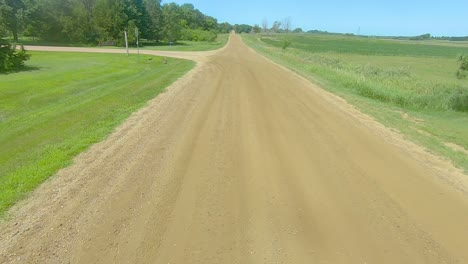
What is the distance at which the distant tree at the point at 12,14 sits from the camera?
48797 millimetres

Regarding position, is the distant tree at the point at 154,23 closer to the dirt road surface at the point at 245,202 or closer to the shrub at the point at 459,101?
the shrub at the point at 459,101

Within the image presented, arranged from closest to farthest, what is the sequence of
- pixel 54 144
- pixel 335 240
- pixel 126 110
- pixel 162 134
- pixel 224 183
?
pixel 335 240 → pixel 224 183 → pixel 54 144 → pixel 162 134 → pixel 126 110

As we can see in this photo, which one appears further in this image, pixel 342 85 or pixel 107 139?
pixel 342 85

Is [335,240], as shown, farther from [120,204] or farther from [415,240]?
[120,204]

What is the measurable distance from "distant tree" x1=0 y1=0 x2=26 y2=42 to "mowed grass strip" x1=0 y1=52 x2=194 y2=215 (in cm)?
3819

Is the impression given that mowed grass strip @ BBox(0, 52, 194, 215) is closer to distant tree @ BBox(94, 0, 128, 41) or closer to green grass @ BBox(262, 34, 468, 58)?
distant tree @ BBox(94, 0, 128, 41)

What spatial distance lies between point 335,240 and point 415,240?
3.29ft

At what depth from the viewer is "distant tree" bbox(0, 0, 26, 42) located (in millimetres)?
48797

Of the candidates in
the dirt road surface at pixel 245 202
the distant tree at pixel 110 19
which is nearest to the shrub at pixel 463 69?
the dirt road surface at pixel 245 202

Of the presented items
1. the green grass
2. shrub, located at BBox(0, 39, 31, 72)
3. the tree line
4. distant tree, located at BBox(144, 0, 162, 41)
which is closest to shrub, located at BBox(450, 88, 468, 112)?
shrub, located at BBox(0, 39, 31, 72)

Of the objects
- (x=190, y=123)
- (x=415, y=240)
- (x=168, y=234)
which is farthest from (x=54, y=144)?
(x=415, y=240)

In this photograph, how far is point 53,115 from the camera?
10.5 metres

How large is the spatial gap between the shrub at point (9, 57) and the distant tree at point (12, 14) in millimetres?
35322

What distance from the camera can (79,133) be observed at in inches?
342
